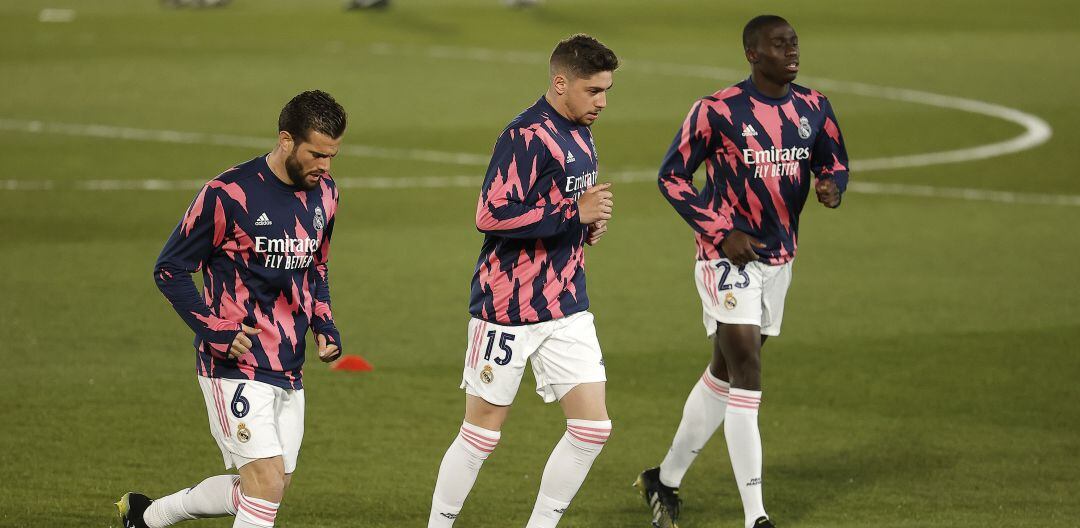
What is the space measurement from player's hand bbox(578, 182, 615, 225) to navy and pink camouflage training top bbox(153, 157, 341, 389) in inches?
37.1

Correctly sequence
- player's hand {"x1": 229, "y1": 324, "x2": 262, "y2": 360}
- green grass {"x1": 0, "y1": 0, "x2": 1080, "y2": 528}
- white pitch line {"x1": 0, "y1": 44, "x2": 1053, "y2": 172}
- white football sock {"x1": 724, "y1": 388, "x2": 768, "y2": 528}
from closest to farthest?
player's hand {"x1": 229, "y1": 324, "x2": 262, "y2": 360}, white football sock {"x1": 724, "y1": 388, "x2": 768, "y2": 528}, green grass {"x1": 0, "y1": 0, "x2": 1080, "y2": 528}, white pitch line {"x1": 0, "y1": 44, "x2": 1053, "y2": 172}

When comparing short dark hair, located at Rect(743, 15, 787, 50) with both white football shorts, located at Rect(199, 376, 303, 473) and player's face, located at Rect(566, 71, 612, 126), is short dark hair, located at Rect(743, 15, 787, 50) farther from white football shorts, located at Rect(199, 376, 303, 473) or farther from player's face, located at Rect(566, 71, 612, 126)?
white football shorts, located at Rect(199, 376, 303, 473)

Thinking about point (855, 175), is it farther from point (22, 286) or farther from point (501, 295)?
point (501, 295)

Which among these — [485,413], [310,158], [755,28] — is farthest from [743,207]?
[310,158]

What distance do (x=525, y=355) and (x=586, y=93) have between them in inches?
40.1

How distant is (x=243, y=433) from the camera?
5.60 metres

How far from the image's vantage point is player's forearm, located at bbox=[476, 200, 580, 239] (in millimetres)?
5980

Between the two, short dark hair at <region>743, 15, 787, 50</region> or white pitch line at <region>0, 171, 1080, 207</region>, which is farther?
white pitch line at <region>0, 171, 1080, 207</region>

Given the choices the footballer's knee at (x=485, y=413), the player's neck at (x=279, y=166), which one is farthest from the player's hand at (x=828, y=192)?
the player's neck at (x=279, y=166)

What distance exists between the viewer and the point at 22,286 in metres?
11.4

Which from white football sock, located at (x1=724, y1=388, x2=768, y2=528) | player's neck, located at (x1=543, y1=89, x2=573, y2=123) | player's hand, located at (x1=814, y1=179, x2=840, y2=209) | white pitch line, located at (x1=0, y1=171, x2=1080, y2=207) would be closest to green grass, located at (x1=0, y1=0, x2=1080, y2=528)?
white pitch line, located at (x1=0, y1=171, x2=1080, y2=207)

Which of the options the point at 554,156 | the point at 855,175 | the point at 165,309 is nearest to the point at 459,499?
the point at 554,156

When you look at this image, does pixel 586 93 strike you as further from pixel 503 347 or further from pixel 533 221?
pixel 503 347

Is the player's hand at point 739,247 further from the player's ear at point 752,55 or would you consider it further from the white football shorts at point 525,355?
the white football shorts at point 525,355
